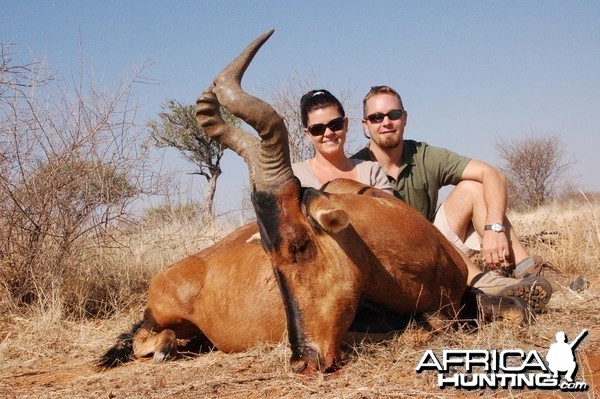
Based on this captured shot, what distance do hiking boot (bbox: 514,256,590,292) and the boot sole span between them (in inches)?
42.4

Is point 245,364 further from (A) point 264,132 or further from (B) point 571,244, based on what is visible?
(B) point 571,244

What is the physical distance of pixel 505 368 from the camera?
3.27 m

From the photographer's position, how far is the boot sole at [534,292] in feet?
16.2

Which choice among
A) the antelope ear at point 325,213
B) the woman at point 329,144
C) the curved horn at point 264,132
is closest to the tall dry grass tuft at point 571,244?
the woman at point 329,144

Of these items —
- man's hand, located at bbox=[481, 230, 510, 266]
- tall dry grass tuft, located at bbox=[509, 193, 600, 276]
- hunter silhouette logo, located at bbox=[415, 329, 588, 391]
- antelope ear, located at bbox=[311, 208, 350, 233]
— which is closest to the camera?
hunter silhouette logo, located at bbox=[415, 329, 588, 391]

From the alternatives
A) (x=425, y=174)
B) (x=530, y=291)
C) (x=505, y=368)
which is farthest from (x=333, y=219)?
(x=425, y=174)

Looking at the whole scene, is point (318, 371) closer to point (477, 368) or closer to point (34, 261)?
point (477, 368)

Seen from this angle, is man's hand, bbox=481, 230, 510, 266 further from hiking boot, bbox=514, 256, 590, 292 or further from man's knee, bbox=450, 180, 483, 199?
man's knee, bbox=450, 180, 483, 199

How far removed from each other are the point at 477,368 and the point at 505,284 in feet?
6.21

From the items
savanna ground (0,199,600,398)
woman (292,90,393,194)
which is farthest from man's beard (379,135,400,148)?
savanna ground (0,199,600,398)

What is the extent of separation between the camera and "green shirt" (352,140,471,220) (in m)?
6.52

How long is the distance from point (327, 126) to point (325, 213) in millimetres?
2371

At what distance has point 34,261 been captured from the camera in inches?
276

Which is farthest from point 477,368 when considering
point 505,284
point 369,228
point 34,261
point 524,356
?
point 34,261
